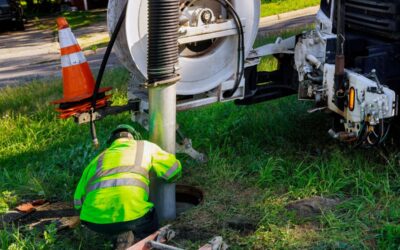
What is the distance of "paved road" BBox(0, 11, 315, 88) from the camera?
12.6m

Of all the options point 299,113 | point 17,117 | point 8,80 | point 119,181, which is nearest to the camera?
point 119,181

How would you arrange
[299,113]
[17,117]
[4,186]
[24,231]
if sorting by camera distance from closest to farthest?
[24,231] → [4,186] → [299,113] → [17,117]

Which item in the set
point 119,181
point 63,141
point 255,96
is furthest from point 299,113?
point 119,181

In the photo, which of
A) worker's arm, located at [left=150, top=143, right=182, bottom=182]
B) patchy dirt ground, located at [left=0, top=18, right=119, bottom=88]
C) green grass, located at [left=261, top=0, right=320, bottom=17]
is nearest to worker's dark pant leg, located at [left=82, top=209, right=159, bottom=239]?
worker's arm, located at [left=150, top=143, right=182, bottom=182]

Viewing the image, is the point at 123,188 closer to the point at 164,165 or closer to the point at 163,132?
the point at 164,165

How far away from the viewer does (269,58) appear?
27.6ft

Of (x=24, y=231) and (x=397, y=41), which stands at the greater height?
(x=397, y=41)

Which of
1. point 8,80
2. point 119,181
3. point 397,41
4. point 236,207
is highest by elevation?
point 397,41

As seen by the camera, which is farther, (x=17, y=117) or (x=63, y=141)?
(x=17, y=117)

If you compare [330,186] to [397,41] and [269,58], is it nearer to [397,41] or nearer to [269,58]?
[397,41]

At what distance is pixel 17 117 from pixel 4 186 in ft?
6.74

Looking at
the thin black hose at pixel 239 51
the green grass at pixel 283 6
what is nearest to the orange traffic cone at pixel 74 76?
the thin black hose at pixel 239 51

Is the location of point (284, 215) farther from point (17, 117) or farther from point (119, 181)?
point (17, 117)

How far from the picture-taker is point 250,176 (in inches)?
195
